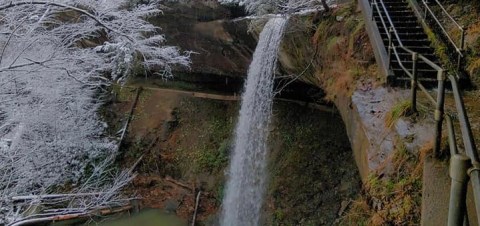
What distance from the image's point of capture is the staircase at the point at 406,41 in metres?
5.10

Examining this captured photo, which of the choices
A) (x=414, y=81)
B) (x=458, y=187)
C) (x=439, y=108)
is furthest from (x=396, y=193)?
(x=458, y=187)

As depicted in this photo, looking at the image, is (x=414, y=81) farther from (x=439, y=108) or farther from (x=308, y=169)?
(x=308, y=169)

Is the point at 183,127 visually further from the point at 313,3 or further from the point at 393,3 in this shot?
the point at 393,3

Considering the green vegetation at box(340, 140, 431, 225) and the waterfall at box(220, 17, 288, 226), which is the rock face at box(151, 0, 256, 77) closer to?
the waterfall at box(220, 17, 288, 226)

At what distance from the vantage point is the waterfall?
866 centimetres

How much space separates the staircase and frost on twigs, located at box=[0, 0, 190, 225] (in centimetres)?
466

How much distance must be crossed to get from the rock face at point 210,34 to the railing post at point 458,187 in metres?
8.37

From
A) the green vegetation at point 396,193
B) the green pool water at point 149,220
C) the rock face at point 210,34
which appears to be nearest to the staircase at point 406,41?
the green vegetation at point 396,193

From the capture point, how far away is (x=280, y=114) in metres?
10.4

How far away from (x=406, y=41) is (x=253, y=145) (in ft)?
15.3

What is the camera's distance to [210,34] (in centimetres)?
1012

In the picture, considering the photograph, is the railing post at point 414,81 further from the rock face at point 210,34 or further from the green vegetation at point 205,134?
the green vegetation at point 205,134

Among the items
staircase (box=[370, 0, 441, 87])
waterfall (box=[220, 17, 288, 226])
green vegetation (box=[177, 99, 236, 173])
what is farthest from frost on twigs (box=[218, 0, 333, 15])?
green vegetation (box=[177, 99, 236, 173])

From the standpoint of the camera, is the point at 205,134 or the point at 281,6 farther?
the point at 205,134
